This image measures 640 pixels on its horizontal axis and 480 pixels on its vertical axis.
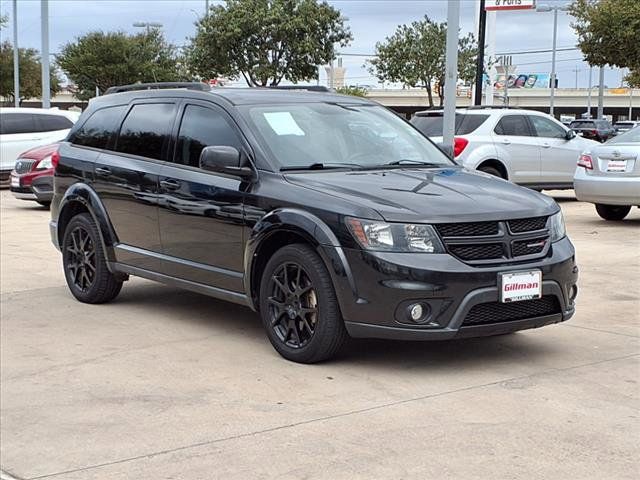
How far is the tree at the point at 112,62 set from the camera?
47.2 meters

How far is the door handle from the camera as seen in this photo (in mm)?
7016

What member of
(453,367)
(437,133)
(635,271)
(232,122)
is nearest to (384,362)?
(453,367)

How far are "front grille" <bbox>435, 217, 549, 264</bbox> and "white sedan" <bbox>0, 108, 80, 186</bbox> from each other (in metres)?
15.7

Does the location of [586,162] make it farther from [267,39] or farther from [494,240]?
[267,39]

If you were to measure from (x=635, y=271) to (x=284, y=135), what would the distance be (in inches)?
172

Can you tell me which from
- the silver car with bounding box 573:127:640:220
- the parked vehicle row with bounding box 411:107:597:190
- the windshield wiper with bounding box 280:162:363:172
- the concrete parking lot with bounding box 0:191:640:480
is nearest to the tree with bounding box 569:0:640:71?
the parked vehicle row with bounding box 411:107:597:190

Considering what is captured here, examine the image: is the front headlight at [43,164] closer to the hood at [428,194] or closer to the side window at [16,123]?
the side window at [16,123]

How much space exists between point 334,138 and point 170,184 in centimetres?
127

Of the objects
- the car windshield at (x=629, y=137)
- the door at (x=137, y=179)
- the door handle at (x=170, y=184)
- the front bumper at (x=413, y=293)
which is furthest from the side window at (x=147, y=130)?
the car windshield at (x=629, y=137)

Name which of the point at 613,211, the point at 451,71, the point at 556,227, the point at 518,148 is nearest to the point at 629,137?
the point at 613,211

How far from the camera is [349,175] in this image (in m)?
6.34

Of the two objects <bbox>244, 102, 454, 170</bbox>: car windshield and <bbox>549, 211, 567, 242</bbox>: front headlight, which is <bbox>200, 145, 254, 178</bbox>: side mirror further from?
<bbox>549, 211, 567, 242</bbox>: front headlight

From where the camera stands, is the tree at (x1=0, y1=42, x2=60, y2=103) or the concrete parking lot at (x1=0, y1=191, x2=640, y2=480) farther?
the tree at (x1=0, y1=42, x2=60, y2=103)

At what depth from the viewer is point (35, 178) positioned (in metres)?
16.0
